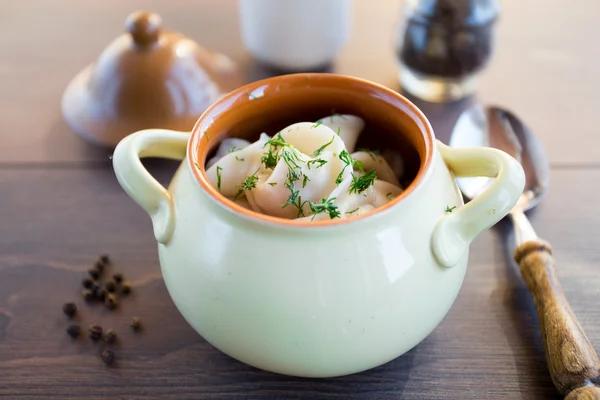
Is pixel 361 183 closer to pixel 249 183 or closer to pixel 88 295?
pixel 249 183

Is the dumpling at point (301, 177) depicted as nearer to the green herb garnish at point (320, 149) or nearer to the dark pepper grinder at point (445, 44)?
the green herb garnish at point (320, 149)

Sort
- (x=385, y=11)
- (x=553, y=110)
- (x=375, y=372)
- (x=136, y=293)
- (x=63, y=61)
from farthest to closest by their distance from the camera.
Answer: (x=385, y=11), (x=63, y=61), (x=553, y=110), (x=136, y=293), (x=375, y=372)

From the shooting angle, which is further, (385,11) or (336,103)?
(385,11)

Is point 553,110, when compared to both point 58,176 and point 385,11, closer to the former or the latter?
point 385,11

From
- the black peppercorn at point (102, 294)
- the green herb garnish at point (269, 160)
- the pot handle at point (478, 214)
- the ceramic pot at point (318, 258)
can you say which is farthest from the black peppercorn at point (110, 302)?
the pot handle at point (478, 214)

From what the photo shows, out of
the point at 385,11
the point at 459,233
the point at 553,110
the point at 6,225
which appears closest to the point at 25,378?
the point at 6,225

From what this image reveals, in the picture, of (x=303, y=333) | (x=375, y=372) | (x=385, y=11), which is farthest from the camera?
(x=385, y=11)
